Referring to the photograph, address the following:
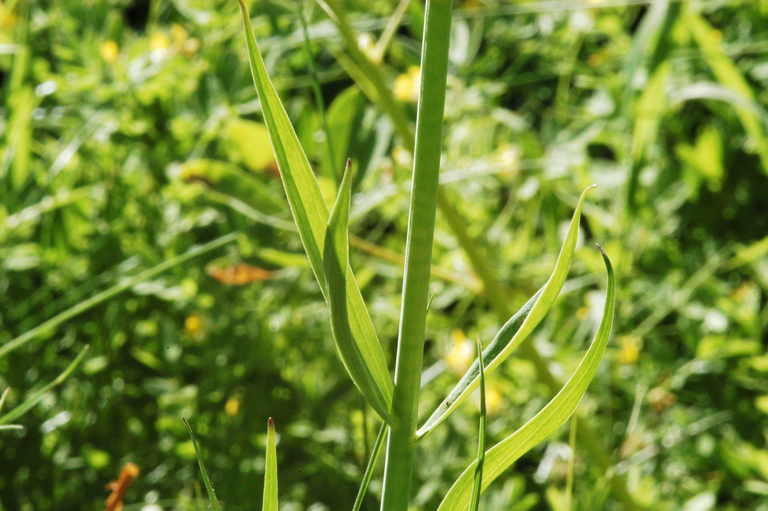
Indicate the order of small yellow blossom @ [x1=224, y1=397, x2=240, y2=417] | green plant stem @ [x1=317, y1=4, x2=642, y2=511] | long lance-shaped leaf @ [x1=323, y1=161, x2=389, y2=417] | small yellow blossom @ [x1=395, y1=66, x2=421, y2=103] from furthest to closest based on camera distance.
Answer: small yellow blossom @ [x1=395, y1=66, x2=421, y2=103], small yellow blossom @ [x1=224, y1=397, x2=240, y2=417], green plant stem @ [x1=317, y1=4, x2=642, y2=511], long lance-shaped leaf @ [x1=323, y1=161, x2=389, y2=417]

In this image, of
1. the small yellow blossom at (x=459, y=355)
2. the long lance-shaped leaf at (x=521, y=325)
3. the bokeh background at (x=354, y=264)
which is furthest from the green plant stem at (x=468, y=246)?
the long lance-shaped leaf at (x=521, y=325)

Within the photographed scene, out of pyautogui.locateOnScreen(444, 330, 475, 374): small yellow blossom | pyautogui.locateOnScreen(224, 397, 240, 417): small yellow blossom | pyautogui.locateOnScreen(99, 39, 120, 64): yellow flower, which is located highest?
pyautogui.locateOnScreen(99, 39, 120, 64): yellow flower

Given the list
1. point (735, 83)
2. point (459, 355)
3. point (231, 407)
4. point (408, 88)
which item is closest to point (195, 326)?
point (231, 407)

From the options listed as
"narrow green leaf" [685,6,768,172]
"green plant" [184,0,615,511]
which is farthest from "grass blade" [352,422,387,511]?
"narrow green leaf" [685,6,768,172]

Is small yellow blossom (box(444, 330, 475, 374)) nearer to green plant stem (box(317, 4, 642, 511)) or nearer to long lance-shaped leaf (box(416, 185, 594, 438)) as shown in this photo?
green plant stem (box(317, 4, 642, 511))

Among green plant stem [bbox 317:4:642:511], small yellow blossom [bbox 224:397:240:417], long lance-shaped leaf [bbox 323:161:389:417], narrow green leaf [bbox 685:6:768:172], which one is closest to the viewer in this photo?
long lance-shaped leaf [bbox 323:161:389:417]

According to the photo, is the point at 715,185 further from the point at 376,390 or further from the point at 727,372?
the point at 376,390

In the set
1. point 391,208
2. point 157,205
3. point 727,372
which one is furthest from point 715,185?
point 157,205
